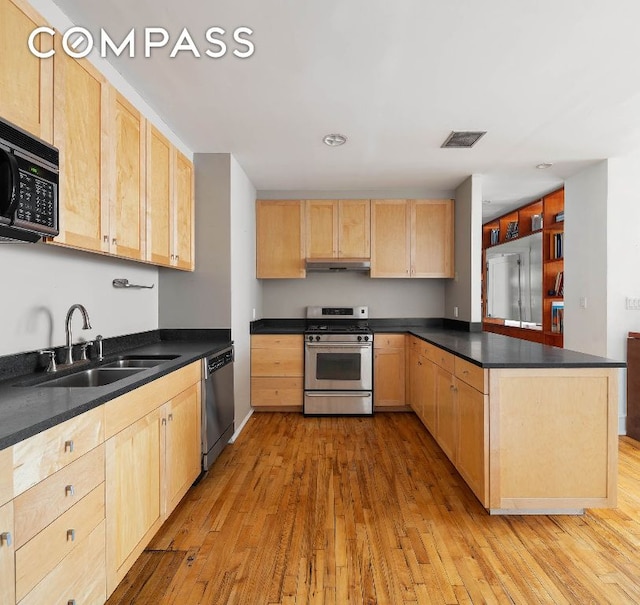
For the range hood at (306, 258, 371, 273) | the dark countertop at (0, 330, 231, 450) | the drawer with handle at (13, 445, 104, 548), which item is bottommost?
the drawer with handle at (13, 445, 104, 548)

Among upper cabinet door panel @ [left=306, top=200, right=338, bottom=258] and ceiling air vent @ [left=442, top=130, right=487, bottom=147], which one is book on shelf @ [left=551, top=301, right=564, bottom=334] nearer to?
ceiling air vent @ [left=442, top=130, right=487, bottom=147]

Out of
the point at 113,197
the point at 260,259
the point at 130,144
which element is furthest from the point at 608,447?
the point at 260,259

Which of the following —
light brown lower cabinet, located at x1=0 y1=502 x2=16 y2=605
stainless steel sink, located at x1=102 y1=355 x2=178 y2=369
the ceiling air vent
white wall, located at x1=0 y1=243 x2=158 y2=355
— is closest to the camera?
light brown lower cabinet, located at x1=0 y1=502 x2=16 y2=605

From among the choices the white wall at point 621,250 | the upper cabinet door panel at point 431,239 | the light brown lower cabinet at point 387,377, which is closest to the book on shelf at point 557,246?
the white wall at point 621,250

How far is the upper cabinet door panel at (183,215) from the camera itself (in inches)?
117

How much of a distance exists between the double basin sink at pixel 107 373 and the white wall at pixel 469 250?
2907mm

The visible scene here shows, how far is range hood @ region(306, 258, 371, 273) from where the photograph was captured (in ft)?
14.4

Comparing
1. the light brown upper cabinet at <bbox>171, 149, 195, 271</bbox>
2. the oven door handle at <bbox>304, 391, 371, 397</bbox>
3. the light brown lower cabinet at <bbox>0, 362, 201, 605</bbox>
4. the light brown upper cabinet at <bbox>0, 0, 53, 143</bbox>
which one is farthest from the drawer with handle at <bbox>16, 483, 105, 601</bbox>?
the oven door handle at <bbox>304, 391, 371, 397</bbox>

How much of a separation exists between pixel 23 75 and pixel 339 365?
3.31m

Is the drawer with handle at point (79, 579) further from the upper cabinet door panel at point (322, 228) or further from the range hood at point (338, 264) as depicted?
the upper cabinet door panel at point (322, 228)

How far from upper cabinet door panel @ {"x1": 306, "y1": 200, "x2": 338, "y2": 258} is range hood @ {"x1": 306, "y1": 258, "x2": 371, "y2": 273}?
8cm

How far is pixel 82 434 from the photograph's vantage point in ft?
4.40

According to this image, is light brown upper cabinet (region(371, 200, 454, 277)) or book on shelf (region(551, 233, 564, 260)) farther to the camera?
book on shelf (region(551, 233, 564, 260))

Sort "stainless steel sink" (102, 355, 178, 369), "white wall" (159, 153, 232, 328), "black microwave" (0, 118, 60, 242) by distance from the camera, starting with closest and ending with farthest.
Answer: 1. "black microwave" (0, 118, 60, 242)
2. "stainless steel sink" (102, 355, 178, 369)
3. "white wall" (159, 153, 232, 328)
